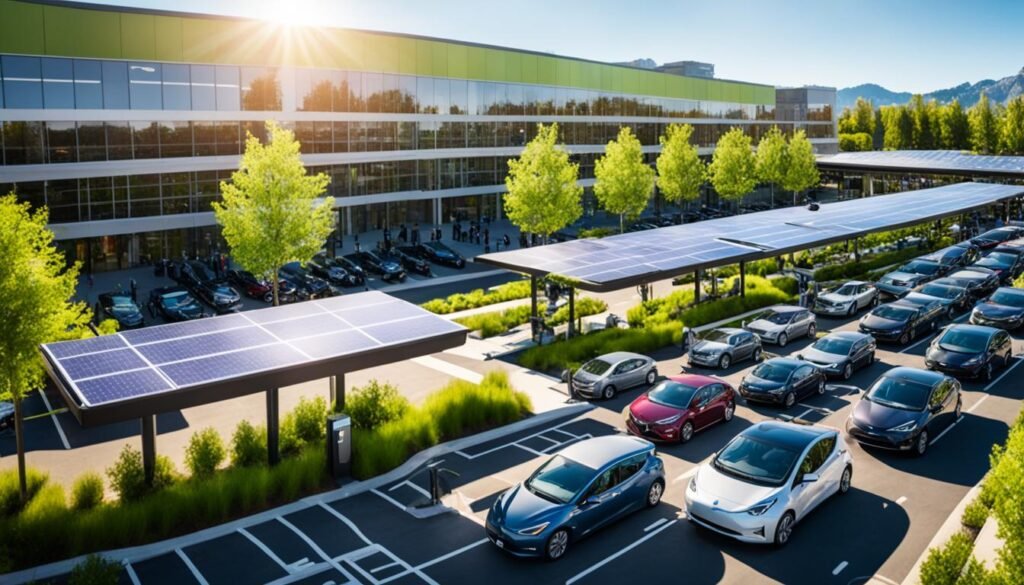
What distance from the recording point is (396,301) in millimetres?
23312

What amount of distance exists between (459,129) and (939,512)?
55.0 m

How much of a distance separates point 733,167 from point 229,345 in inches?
2513

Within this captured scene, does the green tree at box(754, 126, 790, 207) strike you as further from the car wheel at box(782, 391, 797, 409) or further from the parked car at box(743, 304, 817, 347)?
the car wheel at box(782, 391, 797, 409)

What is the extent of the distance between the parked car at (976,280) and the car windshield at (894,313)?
6.72 m

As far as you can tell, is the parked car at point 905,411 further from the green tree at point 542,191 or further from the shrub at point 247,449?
the green tree at point 542,191

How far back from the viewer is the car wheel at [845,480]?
17.4 metres

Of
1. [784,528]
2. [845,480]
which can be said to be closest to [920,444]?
[845,480]

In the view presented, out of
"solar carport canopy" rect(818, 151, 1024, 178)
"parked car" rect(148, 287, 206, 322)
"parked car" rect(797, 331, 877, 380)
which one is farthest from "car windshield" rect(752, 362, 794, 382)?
"solar carport canopy" rect(818, 151, 1024, 178)

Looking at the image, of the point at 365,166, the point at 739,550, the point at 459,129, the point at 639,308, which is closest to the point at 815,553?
the point at 739,550

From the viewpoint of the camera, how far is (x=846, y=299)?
35219 mm

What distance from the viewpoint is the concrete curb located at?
1473cm

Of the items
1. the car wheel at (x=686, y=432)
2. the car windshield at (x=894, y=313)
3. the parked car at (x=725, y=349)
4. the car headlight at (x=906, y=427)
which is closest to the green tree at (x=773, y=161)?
the car windshield at (x=894, y=313)

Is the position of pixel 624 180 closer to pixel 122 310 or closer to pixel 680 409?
pixel 122 310

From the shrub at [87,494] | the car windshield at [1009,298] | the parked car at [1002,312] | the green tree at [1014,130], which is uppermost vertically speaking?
the green tree at [1014,130]
